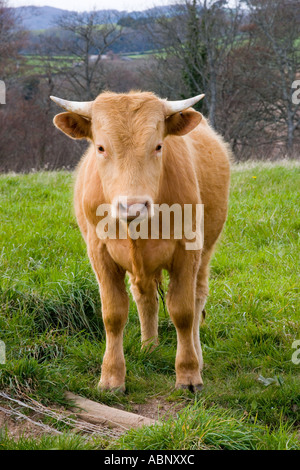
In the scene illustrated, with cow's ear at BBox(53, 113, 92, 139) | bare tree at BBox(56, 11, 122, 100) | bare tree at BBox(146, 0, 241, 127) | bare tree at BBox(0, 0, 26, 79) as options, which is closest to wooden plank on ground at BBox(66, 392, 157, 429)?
cow's ear at BBox(53, 113, 92, 139)

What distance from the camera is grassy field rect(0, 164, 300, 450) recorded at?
123 inches

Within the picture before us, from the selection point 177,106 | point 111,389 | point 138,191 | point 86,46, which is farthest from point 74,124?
point 86,46

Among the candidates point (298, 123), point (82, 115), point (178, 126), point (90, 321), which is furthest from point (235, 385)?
point (298, 123)

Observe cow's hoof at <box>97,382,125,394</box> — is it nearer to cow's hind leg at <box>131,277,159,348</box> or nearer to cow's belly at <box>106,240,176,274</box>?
cow's hind leg at <box>131,277,159,348</box>

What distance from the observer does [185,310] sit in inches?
158

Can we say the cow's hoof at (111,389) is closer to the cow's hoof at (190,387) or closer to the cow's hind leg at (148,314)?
the cow's hoof at (190,387)

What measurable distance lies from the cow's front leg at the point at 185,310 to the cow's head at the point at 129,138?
2.46 feet

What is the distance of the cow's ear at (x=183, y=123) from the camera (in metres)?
3.67

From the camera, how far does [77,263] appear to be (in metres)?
5.54

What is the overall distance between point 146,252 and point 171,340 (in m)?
1.49

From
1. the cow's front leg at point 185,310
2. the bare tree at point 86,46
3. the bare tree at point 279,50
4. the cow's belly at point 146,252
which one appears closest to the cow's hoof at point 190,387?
the cow's front leg at point 185,310

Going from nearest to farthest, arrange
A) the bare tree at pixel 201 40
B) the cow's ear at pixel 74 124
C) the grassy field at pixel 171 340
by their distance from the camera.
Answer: the grassy field at pixel 171 340, the cow's ear at pixel 74 124, the bare tree at pixel 201 40

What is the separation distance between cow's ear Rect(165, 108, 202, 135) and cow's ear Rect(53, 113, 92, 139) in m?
0.55
